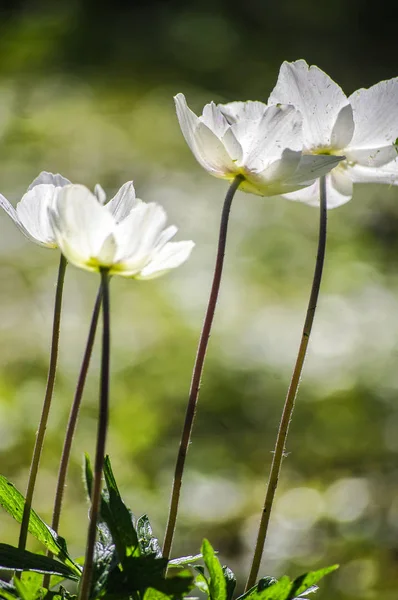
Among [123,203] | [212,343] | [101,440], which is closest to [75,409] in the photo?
[101,440]

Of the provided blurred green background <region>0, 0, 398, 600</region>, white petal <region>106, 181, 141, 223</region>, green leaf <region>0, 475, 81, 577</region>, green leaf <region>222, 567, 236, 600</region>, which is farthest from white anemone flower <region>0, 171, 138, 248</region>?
blurred green background <region>0, 0, 398, 600</region>

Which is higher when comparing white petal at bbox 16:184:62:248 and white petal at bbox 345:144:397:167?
white petal at bbox 345:144:397:167

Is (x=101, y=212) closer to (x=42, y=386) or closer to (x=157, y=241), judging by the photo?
(x=157, y=241)

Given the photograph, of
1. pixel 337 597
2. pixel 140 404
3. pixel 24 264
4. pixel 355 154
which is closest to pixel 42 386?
pixel 140 404

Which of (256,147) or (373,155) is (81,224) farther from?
(373,155)

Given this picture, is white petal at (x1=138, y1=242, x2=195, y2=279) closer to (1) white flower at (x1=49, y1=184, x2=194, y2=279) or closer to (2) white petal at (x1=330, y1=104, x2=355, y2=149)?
(1) white flower at (x1=49, y1=184, x2=194, y2=279)

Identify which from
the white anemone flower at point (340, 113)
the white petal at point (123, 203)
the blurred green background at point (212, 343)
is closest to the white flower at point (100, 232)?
the white petal at point (123, 203)
